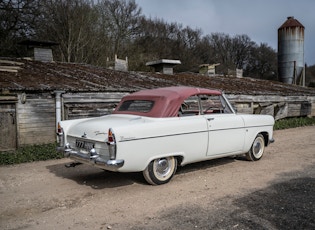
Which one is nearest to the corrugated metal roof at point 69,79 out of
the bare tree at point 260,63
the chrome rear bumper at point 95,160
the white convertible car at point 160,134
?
the white convertible car at point 160,134

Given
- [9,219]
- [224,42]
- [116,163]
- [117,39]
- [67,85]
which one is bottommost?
[9,219]

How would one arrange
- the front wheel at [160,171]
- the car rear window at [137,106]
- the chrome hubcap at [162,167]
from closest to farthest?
the front wheel at [160,171], the chrome hubcap at [162,167], the car rear window at [137,106]

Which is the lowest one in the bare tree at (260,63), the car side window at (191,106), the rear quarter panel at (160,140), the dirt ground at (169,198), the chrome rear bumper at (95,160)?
the dirt ground at (169,198)

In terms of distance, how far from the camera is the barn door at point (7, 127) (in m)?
9.93

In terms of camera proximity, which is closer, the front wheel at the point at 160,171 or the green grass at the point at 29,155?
the front wheel at the point at 160,171

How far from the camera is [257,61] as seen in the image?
65.2m

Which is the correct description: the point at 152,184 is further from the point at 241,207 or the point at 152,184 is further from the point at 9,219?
the point at 9,219

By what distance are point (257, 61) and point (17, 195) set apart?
213ft

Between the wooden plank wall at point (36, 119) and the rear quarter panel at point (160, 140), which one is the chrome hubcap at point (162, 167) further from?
the wooden plank wall at point (36, 119)

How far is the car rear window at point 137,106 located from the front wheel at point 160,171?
98 centimetres

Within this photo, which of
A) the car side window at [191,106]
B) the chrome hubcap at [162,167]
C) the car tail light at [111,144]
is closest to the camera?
the car tail light at [111,144]

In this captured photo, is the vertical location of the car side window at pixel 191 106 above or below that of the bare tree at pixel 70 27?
below

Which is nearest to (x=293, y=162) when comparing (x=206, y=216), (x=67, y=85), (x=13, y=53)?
(x=206, y=216)

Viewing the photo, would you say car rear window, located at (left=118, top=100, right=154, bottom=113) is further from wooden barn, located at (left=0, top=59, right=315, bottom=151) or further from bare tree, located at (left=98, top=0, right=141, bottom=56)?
bare tree, located at (left=98, top=0, right=141, bottom=56)
